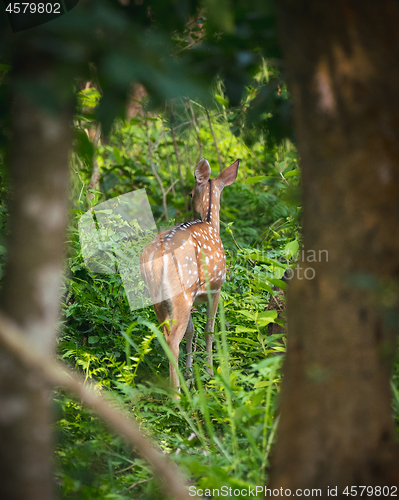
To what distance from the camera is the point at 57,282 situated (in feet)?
3.92

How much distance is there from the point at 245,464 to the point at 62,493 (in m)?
0.71

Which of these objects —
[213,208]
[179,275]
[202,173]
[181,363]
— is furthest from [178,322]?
[202,173]

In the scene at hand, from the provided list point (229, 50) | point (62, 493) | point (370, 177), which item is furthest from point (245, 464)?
point (229, 50)

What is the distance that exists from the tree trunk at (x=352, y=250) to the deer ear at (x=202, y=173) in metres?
3.48

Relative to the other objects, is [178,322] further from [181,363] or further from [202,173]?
[202,173]

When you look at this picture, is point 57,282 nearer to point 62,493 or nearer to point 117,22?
point 117,22

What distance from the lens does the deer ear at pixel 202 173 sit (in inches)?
181

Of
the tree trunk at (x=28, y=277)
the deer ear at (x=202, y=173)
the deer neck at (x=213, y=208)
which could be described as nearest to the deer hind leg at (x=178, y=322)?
the deer neck at (x=213, y=208)

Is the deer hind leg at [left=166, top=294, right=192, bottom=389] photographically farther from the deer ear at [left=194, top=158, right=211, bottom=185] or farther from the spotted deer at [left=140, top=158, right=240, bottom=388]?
the deer ear at [left=194, top=158, right=211, bottom=185]

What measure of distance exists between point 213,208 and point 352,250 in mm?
3449

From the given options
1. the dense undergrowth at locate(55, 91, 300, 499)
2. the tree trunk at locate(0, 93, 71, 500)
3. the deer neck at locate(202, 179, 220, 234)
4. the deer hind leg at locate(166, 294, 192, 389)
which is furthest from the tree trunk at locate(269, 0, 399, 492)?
the deer neck at locate(202, 179, 220, 234)

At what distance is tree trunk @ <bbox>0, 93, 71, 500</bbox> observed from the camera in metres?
1.12

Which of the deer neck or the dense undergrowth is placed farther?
the deer neck

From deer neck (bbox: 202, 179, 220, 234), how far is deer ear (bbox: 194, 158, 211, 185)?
9cm
